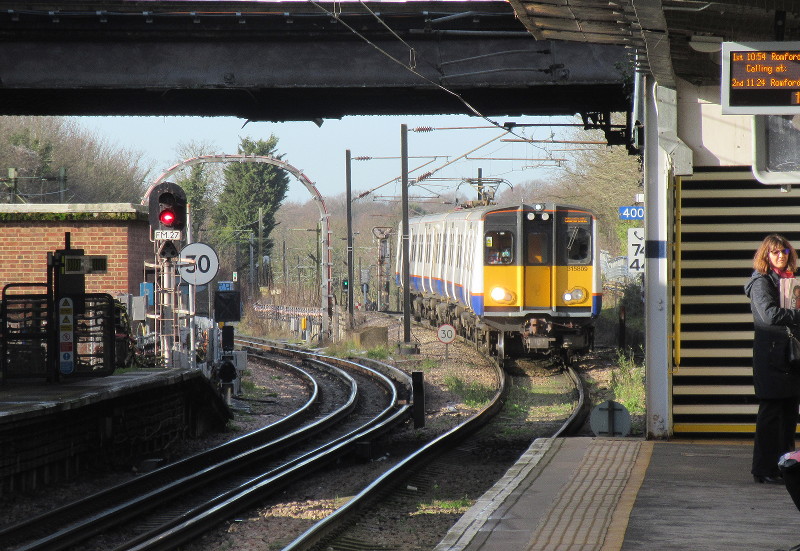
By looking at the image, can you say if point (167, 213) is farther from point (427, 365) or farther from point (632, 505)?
point (632, 505)

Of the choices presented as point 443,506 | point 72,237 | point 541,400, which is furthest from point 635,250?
point 72,237

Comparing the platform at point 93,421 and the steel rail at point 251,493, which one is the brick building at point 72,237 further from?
the steel rail at point 251,493

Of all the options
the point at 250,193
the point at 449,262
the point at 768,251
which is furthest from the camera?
the point at 250,193

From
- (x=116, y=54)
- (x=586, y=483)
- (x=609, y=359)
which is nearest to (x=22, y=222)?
(x=116, y=54)

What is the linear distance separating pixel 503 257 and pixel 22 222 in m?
8.93

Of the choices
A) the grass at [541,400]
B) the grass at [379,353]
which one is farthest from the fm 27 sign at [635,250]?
the grass at [379,353]

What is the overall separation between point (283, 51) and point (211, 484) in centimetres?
464

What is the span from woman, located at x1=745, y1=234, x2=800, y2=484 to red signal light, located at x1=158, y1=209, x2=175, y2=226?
10.0 meters

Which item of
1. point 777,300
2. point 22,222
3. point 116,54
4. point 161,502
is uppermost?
point 116,54

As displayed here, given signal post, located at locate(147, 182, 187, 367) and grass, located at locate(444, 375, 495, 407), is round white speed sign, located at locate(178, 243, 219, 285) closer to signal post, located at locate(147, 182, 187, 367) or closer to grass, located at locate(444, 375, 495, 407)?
signal post, located at locate(147, 182, 187, 367)

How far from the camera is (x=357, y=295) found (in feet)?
299

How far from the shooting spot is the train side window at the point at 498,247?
21469 millimetres

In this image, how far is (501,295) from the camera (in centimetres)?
2152

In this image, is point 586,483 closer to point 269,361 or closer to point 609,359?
point 609,359
